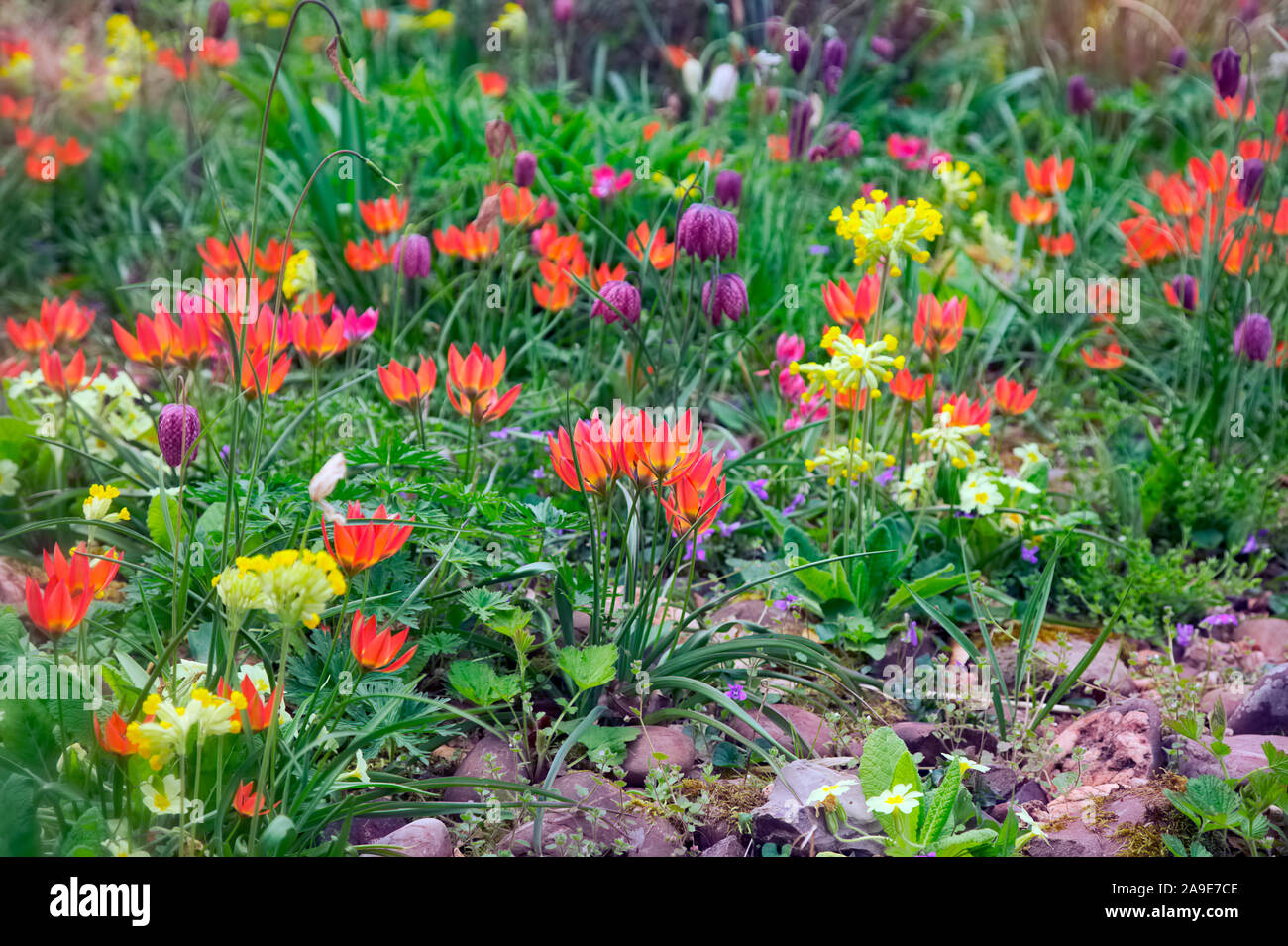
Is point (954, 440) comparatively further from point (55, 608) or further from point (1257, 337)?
point (55, 608)

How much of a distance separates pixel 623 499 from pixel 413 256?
2.46 feet

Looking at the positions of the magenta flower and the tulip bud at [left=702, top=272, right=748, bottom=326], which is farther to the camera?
the magenta flower

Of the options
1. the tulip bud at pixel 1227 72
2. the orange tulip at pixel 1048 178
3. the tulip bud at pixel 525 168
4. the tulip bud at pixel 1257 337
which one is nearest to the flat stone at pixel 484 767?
the tulip bud at pixel 525 168

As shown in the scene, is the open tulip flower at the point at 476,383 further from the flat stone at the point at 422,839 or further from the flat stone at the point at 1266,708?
the flat stone at the point at 1266,708

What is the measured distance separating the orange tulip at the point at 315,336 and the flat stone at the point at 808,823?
3.63 feet

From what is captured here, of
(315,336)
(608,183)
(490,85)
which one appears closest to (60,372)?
(315,336)

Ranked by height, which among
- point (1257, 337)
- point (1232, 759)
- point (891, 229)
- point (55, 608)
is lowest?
point (1232, 759)

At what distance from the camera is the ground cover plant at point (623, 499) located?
147 cm

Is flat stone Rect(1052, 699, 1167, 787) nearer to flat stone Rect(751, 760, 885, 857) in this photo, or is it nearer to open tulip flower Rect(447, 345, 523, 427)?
flat stone Rect(751, 760, 885, 857)

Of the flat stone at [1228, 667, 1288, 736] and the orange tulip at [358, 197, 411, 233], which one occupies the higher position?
the orange tulip at [358, 197, 411, 233]

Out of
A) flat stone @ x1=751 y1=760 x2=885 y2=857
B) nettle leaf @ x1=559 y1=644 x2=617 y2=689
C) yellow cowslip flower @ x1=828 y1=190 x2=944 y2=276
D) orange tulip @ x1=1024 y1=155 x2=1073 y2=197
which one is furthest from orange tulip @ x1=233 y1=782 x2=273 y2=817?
orange tulip @ x1=1024 y1=155 x2=1073 y2=197

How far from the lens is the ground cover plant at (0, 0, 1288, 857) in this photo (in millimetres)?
1466

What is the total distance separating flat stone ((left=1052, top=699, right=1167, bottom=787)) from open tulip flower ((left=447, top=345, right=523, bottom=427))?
1.08 metres

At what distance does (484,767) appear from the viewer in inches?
65.4
